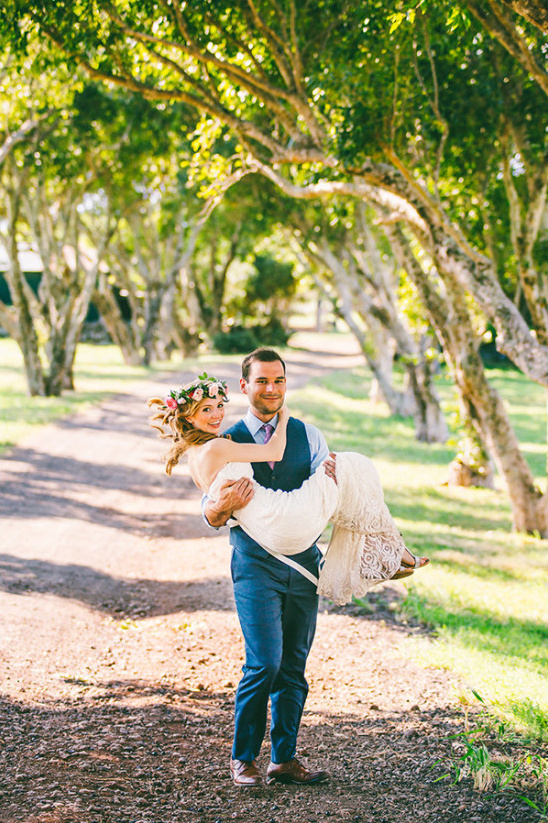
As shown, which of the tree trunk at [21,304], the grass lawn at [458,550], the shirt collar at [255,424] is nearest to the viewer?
the shirt collar at [255,424]

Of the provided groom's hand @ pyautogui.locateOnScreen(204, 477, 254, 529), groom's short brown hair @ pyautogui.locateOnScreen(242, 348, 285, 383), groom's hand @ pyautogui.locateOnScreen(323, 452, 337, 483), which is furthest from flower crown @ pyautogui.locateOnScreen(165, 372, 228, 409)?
groom's hand @ pyautogui.locateOnScreen(323, 452, 337, 483)

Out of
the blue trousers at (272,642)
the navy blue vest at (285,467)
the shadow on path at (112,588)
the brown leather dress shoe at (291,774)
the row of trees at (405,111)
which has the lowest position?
the shadow on path at (112,588)

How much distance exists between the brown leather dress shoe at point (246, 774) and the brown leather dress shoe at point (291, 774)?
0.26ft

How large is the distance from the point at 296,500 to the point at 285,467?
22 cm

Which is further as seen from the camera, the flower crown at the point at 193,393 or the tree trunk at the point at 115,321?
the tree trunk at the point at 115,321

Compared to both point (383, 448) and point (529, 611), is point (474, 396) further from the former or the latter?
point (383, 448)

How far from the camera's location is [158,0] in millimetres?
7992

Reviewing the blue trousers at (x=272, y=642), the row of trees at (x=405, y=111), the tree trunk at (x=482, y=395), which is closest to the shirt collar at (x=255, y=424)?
the blue trousers at (x=272, y=642)

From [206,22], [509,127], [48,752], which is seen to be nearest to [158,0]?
[206,22]

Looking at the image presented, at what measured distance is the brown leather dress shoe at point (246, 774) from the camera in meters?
4.01

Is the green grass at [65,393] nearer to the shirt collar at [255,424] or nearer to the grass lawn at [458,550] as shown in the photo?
the grass lawn at [458,550]

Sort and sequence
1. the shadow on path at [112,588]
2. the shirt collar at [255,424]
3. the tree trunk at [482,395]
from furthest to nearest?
the tree trunk at [482,395], the shadow on path at [112,588], the shirt collar at [255,424]

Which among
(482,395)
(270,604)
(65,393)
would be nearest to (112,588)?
(270,604)

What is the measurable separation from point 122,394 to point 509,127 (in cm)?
1519
